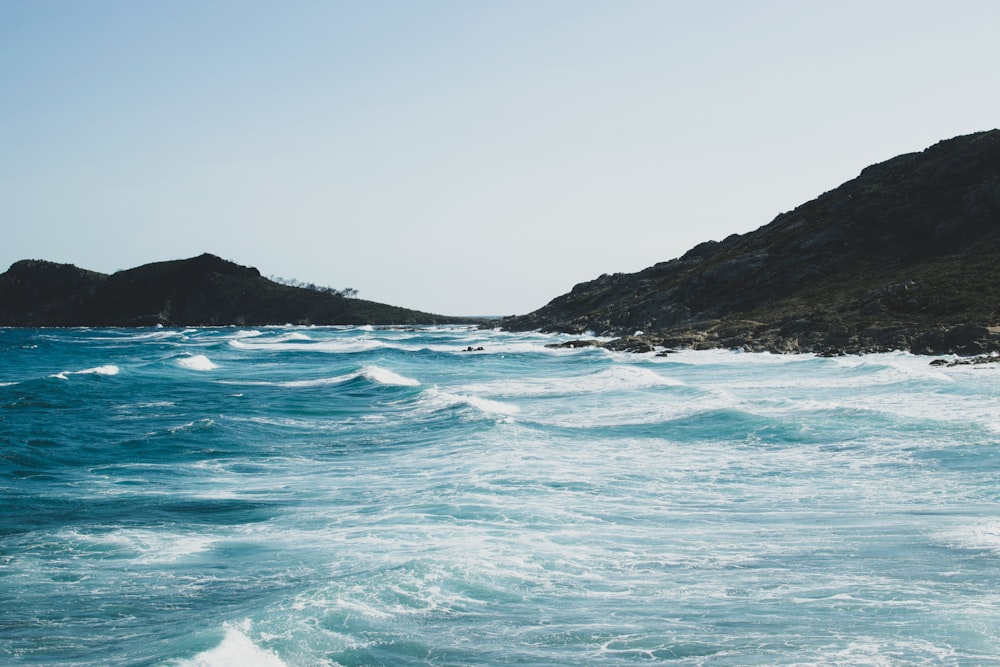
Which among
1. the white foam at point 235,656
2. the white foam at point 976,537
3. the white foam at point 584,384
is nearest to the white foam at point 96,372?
the white foam at point 584,384

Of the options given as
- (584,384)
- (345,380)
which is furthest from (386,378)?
(584,384)

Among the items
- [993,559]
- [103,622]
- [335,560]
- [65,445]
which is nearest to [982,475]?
[993,559]

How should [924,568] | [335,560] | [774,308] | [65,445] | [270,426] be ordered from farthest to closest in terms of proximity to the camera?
[774,308] → [270,426] → [65,445] → [335,560] → [924,568]

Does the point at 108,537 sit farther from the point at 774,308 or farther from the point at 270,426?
the point at 774,308

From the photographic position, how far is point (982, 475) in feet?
57.5

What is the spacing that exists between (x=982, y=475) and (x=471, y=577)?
38.3 ft

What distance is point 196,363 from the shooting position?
2375 inches

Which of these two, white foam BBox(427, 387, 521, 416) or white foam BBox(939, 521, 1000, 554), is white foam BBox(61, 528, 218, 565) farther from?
white foam BBox(427, 387, 521, 416)

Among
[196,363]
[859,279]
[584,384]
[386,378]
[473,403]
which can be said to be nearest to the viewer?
[473,403]

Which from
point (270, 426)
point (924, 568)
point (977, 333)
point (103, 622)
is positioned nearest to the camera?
point (103, 622)

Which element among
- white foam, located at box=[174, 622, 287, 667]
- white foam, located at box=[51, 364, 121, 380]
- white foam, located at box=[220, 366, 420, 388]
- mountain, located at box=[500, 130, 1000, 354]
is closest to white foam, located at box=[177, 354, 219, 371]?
white foam, located at box=[51, 364, 121, 380]

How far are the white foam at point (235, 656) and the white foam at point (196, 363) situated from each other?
49.8 meters

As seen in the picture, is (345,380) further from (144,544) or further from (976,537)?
(976,537)

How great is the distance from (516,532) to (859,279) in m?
62.5
